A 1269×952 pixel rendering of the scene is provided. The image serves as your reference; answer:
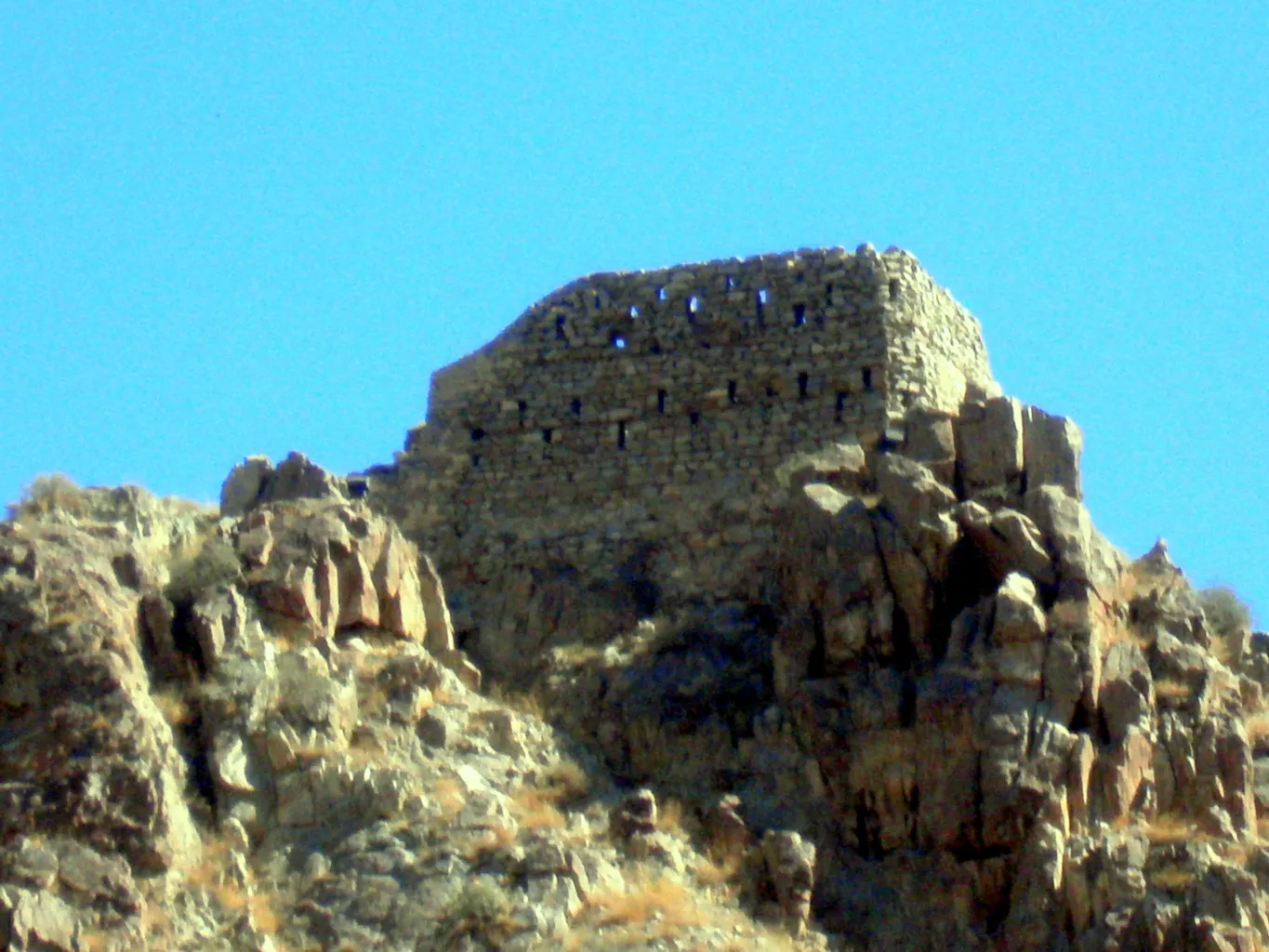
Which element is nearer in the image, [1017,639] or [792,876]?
[792,876]

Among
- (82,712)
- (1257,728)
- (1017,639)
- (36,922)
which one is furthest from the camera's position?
(1257,728)

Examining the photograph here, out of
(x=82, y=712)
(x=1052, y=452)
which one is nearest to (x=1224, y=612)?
(x=1052, y=452)

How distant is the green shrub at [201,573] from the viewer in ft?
131

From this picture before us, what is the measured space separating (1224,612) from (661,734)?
7198 millimetres

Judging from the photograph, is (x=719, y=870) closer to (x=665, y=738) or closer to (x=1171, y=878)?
(x=665, y=738)

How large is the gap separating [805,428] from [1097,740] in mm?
7925

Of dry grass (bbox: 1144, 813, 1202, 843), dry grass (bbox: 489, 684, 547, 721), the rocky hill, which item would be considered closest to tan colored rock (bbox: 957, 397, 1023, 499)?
the rocky hill

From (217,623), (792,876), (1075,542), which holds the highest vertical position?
(1075,542)

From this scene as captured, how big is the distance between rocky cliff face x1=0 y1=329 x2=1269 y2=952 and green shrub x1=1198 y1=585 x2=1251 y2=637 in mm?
260

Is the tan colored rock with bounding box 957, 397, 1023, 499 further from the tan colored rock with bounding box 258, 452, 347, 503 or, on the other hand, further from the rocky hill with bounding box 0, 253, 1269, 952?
the tan colored rock with bounding box 258, 452, 347, 503

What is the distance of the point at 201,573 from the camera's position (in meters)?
40.3

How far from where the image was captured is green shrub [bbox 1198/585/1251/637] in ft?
144

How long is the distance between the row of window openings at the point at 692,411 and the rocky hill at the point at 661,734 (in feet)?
4.78

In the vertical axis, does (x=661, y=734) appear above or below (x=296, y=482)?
below
